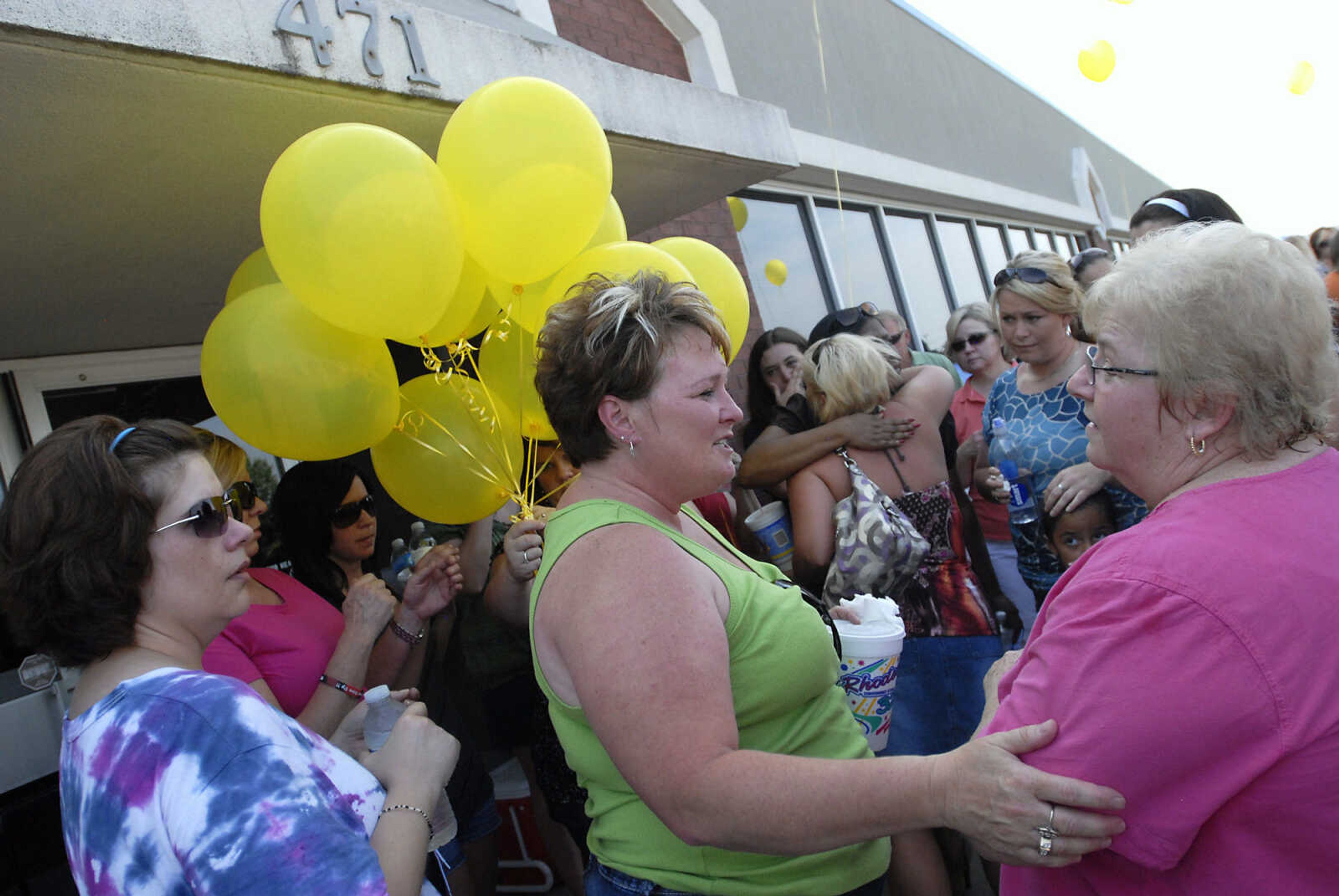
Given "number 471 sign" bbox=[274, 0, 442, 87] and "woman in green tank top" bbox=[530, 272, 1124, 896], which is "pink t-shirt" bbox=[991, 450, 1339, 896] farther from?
"number 471 sign" bbox=[274, 0, 442, 87]

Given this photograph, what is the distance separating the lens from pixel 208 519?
154 centimetres

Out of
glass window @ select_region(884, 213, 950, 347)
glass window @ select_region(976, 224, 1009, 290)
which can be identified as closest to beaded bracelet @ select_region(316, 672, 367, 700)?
glass window @ select_region(884, 213, 950, 347)

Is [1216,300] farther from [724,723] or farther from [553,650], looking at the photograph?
[553,650]

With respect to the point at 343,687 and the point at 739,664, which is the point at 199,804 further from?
the point at 343,687

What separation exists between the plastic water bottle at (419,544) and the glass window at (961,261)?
28.1 ft

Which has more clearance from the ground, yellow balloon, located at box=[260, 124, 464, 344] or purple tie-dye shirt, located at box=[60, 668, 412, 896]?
yellow balloon, located at box=[260, 124, 464, 344]

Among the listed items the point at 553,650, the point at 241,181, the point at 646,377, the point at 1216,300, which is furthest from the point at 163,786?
the point at 241,181

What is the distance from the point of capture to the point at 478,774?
2.94 m

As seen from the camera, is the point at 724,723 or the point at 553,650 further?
the point at 553,650

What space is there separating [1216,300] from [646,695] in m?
1.07

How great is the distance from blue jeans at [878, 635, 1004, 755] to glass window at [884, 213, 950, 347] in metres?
6.75

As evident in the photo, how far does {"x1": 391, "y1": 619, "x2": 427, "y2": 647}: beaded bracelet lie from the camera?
107 inches

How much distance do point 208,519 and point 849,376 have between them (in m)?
2.28

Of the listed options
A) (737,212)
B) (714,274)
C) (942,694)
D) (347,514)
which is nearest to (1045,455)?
(942,694)
